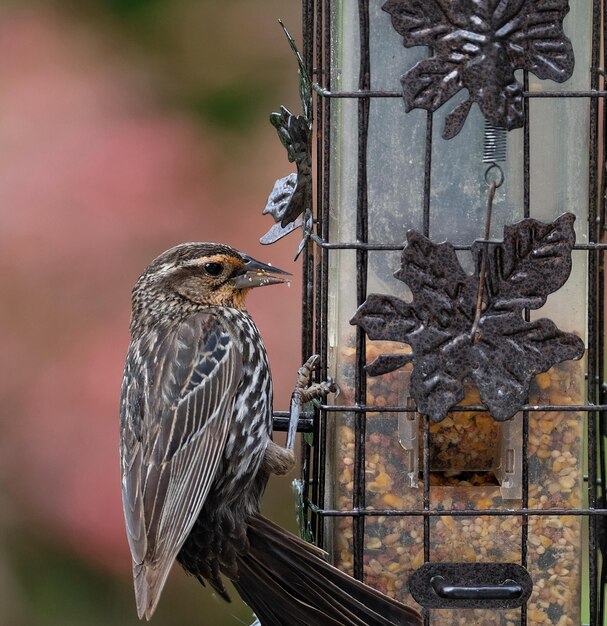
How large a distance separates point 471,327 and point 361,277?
16.7 inches

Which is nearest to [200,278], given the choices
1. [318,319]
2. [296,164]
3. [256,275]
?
[256,275]

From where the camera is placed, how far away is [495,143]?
5.80m

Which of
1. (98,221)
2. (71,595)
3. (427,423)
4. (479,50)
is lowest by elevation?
(71,595)

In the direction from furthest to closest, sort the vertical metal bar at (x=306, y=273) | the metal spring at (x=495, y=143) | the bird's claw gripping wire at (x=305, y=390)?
the vertical metal bar at (x=306, y=273)
the bird's claw gripping wire at (x=305, y=390)
the metal spring at (x=495, y=143)

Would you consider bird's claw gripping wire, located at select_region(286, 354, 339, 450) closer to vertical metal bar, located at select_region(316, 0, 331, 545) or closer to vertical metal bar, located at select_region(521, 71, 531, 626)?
vertical metal bar, located at select_region(316, 0, 331, 545)

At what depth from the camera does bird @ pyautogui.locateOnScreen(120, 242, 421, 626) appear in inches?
237

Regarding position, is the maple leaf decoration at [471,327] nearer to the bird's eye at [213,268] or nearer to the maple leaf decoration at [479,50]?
the maple leaf decoration at [479,50]

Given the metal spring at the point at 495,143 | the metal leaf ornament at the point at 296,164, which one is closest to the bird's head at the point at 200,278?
the metal leaf ornament at the point at 296,164

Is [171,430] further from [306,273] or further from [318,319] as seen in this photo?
[306,273]

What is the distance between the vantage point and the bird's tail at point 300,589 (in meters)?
5.87

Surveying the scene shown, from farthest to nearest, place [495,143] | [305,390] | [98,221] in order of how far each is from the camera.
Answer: [98,221]
[305,390]
[495,143]

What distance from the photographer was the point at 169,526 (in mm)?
6066

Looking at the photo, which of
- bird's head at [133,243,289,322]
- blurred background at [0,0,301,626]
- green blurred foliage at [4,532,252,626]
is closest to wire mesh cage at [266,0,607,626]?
bird's head at [133,243,289,322]

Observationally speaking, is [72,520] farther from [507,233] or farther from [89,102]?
[507,233]
